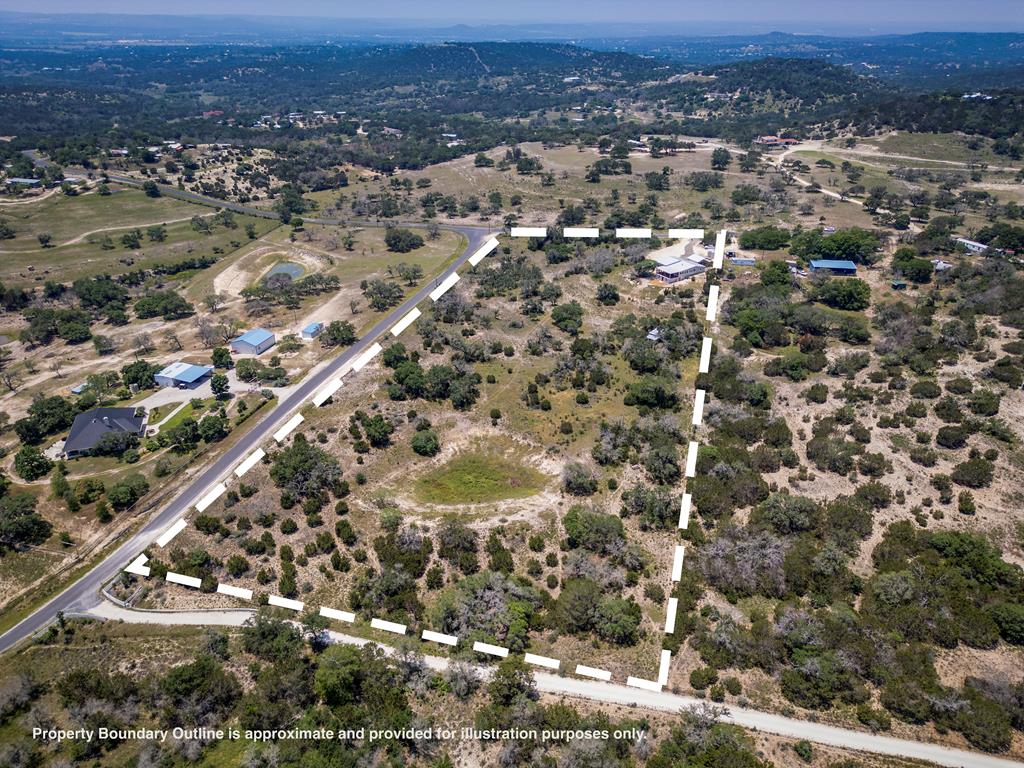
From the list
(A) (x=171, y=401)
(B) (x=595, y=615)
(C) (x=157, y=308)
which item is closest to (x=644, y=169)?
(C) (x=157, y=308)

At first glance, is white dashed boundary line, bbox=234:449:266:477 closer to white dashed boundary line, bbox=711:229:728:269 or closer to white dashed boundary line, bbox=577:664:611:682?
white dashed boundary line, bbox=577:664:611:682

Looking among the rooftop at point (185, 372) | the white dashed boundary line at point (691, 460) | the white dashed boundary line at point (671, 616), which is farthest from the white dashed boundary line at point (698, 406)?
the rooftop at point (185, 372)

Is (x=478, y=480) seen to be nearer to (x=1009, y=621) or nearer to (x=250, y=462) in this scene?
(x=250, y=462)

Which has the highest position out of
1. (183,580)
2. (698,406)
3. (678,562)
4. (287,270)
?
(287,270)

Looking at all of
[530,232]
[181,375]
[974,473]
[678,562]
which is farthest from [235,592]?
[530,232]

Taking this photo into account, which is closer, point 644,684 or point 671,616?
point 644,684

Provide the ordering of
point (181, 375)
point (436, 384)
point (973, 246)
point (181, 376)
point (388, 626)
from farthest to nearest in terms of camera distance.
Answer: point (973, 246) < point (181, 375) < point (181, 376) < point (436, 384) < point (388, 626)
